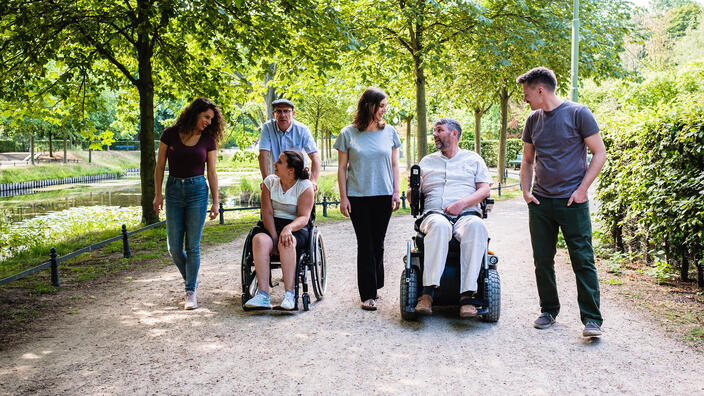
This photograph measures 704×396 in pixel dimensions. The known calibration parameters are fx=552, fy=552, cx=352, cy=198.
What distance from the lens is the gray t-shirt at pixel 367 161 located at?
519 cm

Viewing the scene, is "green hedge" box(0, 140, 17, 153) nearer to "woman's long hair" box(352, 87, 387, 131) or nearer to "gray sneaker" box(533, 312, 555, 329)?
"woman's long hair" box(352, 87, 387, 131)

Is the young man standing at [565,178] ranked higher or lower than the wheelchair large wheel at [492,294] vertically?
higher

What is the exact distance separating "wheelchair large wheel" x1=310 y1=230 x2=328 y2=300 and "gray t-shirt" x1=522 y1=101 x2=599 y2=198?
220 centimetres

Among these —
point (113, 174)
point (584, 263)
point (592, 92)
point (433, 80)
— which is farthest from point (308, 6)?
point (113, 174)

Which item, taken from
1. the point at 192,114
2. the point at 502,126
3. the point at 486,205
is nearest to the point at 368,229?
the point at 486,205

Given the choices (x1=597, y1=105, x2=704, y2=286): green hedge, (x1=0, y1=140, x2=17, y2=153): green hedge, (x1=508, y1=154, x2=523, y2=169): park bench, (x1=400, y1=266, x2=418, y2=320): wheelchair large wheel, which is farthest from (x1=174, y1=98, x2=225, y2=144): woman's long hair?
(x1=0, y1=140, x2=17, y2=153): green hedge

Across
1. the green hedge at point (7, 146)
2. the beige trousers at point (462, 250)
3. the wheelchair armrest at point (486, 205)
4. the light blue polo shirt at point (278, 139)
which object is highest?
the green hedge at point (7, 146)

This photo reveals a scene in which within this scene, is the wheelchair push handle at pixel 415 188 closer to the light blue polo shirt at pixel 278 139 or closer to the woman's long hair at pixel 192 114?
the light blue polo shirt at pixel 278 139

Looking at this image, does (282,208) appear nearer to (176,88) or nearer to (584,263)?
(584,263)

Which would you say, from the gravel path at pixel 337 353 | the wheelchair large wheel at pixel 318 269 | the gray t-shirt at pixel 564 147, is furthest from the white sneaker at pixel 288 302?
the gray t-shirt at pixel 564 147

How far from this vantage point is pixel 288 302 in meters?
5.06

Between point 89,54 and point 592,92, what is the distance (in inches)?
1341

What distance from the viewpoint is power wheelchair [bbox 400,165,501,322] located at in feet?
15.4

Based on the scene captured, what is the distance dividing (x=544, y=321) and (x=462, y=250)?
3.00 feet
